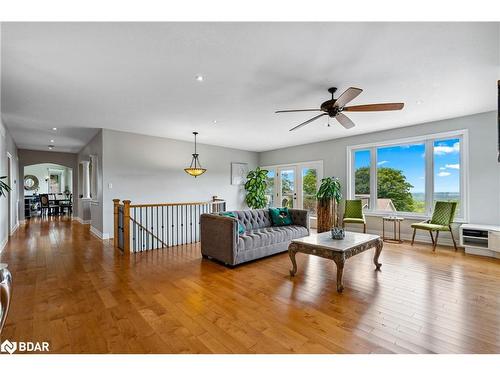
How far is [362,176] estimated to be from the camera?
636cm

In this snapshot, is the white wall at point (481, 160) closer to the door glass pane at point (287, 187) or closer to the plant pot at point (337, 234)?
the plant pot at point (337, 234)

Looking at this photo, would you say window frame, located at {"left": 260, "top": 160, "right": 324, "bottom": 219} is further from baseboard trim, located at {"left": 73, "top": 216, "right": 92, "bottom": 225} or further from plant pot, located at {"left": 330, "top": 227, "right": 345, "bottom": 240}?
baseboard trim, located at {"left": 73, "top": 216, "right": 92, "bottom": 225}

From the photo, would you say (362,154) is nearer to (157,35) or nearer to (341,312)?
(341,312)

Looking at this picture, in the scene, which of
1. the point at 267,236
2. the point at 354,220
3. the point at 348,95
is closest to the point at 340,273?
the point at 267,236

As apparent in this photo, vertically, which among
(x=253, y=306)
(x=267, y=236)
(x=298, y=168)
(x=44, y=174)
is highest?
(x=44, y=174)

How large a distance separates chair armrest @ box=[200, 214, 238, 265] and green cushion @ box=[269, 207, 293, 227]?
5.14 feet

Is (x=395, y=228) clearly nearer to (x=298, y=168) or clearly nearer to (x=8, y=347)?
(x=298, y=168)

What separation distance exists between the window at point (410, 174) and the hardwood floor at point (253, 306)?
1589mm

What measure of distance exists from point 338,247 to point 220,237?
1.83m

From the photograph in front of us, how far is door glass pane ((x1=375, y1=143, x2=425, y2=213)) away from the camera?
5.44 metres

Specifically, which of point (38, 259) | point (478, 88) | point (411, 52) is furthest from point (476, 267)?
point (38, 259)

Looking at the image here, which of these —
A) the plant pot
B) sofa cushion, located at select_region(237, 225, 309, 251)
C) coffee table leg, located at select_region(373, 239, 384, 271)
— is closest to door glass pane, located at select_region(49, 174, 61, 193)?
sofa cushion, located at select_region(237, 225, 309, 251)

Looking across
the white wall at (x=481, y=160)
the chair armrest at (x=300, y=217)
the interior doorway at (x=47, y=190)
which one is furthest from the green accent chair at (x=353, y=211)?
the interior doorway at (x=47, y=190)

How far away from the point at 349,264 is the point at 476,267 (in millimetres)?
1912
